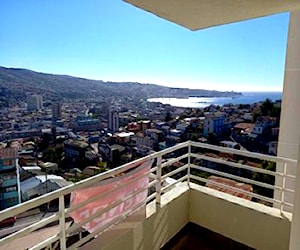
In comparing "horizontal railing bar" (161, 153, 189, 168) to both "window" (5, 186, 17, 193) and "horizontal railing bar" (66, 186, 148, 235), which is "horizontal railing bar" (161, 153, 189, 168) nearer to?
"horizontal railing bar" (66, 186, 148, 235)

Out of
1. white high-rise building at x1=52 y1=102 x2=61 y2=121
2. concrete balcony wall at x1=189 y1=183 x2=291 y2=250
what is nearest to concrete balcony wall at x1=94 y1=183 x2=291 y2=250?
concrete balcony wall at x1=189 y1=183 x2=291 y2=250

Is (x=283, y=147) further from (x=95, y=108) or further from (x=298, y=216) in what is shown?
(x=95, y=108)

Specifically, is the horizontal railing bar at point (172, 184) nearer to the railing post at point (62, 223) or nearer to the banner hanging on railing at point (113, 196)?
the banner hanging on railing at point (113, 196)

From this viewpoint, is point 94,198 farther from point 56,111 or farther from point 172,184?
point 56,111

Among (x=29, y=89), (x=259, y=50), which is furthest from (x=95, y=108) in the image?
(x=259, y=50)

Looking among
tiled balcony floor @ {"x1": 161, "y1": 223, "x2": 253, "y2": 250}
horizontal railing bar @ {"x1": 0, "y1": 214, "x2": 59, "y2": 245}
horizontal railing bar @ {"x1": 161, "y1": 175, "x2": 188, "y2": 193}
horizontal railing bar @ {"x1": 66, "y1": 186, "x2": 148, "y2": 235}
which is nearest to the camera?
horizontal railing bar @ {"x1": 0, "y1": 214, "x2": 59, "y2": 245}
